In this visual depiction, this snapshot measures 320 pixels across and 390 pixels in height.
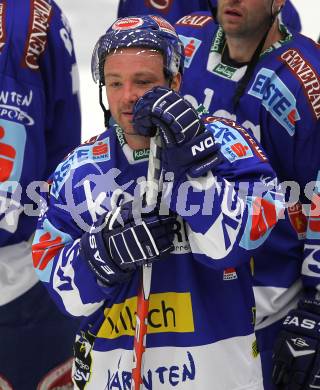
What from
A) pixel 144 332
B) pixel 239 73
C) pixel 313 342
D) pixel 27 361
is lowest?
pixel 27 361

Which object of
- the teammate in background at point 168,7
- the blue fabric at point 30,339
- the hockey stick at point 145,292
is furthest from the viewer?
the teammate in background at point 168,7

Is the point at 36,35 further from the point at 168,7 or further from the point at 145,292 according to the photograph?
the point at 145,292

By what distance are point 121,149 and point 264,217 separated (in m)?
0.33

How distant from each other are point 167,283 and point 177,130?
0.34m

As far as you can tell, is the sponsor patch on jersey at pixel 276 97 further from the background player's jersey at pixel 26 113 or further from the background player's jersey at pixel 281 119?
the background player's jersey at pixel 26 113

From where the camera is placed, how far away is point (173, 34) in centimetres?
194

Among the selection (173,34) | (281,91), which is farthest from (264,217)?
(281,91)

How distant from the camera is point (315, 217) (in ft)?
7.54

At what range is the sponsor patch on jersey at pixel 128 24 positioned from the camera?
1.91 m

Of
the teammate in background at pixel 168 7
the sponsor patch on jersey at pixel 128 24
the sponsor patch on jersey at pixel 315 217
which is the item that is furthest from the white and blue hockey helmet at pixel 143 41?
the teammate in background at pixel 168 7

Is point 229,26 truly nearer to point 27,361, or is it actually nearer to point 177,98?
point 177,98

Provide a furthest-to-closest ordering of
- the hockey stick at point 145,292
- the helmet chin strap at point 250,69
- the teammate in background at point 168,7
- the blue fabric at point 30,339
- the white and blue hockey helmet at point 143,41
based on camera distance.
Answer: the teammate in background at point 168,7
the blue fabric at point 30,339
the helmet chin strap at point 250,69
the white and blue hockey helmet at point 143,41
the hockey stick at point 145,292

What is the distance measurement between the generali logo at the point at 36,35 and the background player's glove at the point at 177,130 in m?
0.92

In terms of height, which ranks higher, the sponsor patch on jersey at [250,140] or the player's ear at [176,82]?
the player's ear at [176,82]
